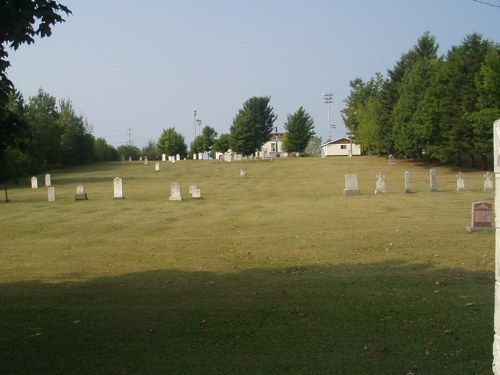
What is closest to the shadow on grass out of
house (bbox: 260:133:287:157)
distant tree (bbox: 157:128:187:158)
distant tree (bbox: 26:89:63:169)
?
distant tree (bbox: 26:89:63:169)

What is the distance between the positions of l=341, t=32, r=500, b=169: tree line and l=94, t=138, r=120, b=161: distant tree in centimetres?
4272

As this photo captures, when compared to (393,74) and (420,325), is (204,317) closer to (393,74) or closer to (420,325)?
(420,325)

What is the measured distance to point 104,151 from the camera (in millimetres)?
97062

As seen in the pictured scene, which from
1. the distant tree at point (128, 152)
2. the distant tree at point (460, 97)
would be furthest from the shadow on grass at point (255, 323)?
the distant tree at point (128, 152)

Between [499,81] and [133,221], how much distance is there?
31288 millimetres

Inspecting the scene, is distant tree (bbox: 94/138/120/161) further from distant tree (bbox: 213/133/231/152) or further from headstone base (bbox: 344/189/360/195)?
headstone base (bbox: 344/189/360/195)

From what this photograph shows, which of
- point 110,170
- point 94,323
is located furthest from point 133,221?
point 110,170

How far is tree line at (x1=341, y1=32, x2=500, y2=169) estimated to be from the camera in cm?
4656

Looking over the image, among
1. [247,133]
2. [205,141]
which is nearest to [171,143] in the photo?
[205,141]

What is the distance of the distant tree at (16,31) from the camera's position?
23.3 feet

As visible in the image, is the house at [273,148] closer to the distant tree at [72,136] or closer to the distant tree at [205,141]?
the distant tree at [205,141]

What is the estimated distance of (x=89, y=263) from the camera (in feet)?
45.4

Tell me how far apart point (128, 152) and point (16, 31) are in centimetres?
10828

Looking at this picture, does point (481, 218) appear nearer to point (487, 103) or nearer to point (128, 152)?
point (487, 103)
